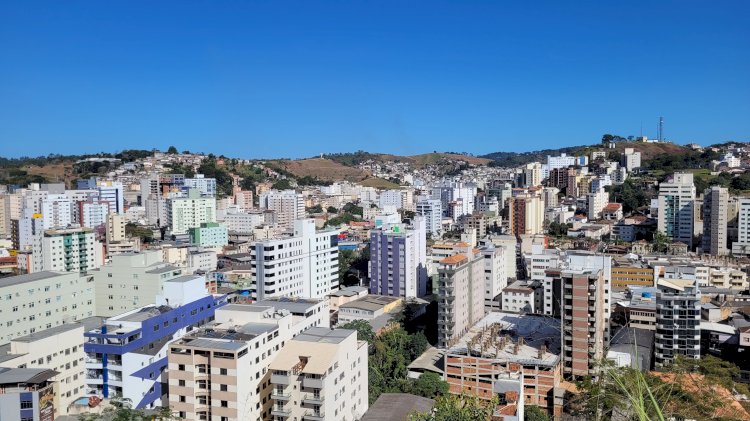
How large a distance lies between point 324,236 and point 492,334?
6.25 meters

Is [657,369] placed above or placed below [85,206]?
below

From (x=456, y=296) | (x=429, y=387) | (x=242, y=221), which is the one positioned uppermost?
(x=242, y=221)

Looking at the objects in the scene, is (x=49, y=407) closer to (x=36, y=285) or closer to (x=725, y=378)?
(x=36, y=285)

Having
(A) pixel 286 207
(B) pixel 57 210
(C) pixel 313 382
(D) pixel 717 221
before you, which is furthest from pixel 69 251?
(D) pixel 717 221

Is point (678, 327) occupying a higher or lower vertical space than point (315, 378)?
lower

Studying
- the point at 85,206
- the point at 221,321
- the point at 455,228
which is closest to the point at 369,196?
the point at 455,228

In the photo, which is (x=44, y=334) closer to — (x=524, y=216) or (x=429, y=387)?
(x=429, y=387)

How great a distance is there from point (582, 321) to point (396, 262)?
7.87 meters

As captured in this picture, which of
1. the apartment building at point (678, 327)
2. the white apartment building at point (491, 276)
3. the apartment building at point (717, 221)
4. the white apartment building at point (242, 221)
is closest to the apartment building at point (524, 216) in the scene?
the apartment building at point (717, 221)

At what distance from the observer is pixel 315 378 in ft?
24.8

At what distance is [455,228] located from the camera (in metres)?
32.3

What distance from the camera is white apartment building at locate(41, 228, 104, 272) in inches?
733

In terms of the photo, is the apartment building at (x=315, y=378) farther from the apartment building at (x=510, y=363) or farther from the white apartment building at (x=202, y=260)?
the white apartment building at (x=202, y=260)

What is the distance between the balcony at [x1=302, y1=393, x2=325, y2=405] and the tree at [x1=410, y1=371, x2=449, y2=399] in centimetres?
312
